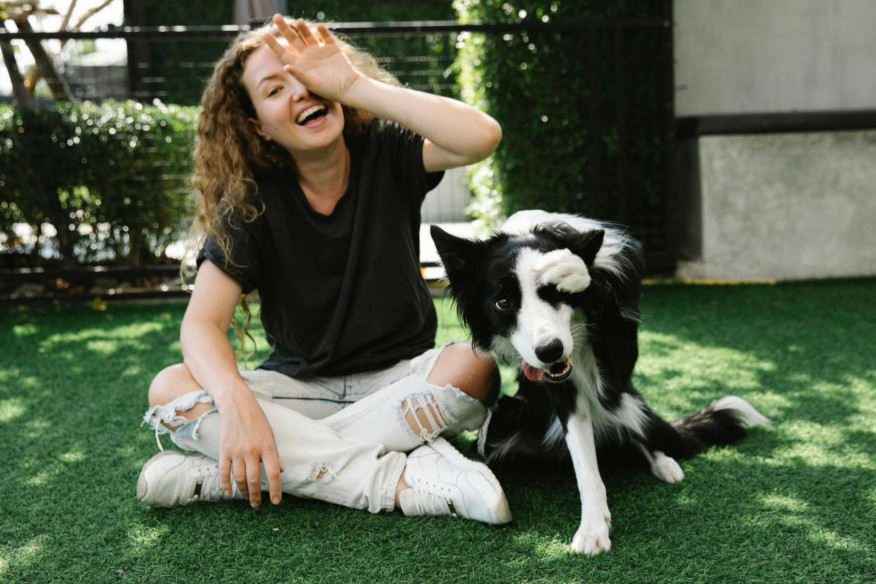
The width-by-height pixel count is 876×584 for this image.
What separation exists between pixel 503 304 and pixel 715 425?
1063 mm

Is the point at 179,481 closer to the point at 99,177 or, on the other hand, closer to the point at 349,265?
the point at 349,265

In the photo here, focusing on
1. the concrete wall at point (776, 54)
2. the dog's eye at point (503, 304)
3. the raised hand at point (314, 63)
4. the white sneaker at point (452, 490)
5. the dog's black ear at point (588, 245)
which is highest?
the concrete wall at point (776, 54)

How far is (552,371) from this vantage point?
1.93m

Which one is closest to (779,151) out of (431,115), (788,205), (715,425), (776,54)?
(788,205)

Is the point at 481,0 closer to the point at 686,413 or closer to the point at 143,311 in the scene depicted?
the point at 143,311

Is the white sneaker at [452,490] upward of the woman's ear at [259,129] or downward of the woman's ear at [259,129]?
downward

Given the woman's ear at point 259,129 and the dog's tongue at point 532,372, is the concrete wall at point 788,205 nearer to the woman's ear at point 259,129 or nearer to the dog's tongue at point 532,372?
the woman's ear at point 259,129

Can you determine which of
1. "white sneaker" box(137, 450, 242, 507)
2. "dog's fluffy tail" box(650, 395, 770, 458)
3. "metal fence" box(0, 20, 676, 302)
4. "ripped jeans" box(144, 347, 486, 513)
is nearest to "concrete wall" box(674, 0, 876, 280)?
"metal fence" box(0, 20, 676, 302)

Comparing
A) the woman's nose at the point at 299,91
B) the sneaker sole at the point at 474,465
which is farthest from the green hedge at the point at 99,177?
the sneaker sole at the point at 474,465

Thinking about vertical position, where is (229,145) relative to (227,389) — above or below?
above

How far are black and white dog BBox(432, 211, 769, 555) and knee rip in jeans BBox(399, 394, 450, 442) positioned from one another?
0.22 meters

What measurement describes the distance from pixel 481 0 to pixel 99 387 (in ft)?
11.8

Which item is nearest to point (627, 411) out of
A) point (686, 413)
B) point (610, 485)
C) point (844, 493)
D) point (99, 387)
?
point (610, 485)

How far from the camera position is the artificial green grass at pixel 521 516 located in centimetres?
188
